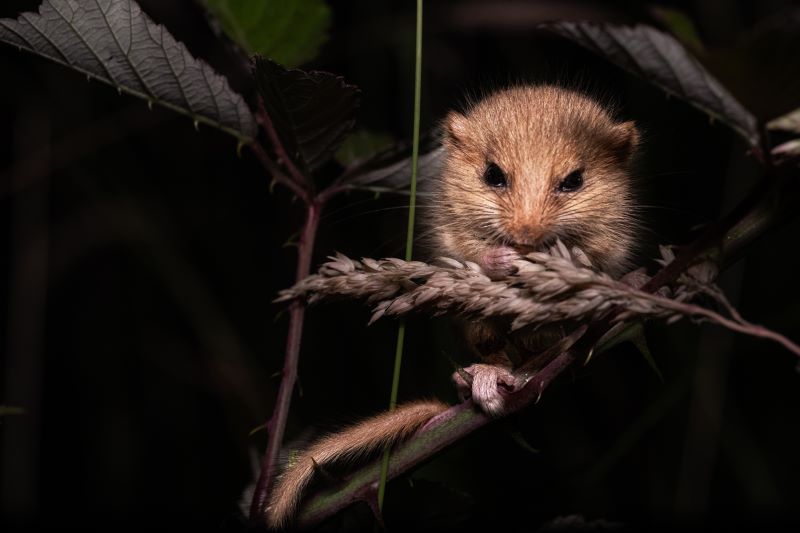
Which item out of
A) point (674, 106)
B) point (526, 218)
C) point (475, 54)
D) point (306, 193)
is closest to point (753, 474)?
point (674, 106)

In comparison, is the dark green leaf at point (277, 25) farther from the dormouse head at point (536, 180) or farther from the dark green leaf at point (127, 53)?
the dormouse head at point (536, 180)

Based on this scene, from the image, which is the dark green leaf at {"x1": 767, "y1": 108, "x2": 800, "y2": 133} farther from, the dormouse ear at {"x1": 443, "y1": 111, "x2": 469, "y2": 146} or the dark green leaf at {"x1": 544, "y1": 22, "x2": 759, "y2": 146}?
the dormouse ear at {"x1": 443, "y1": 111, "x2": 469, "y2": 146}

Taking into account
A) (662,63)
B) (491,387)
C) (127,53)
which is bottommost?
(491,387)

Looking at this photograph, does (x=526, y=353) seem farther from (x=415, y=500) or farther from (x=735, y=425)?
(x=735, y=425)

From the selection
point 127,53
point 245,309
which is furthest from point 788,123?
point 245,309

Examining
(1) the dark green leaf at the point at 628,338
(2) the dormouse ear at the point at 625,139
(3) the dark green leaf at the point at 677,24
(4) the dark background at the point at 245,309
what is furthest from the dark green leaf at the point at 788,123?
(4) the dark background at the point at 245,309

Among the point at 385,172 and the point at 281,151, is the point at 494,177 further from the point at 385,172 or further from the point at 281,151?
the point at 281,151

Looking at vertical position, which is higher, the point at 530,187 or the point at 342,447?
the point at 530,187

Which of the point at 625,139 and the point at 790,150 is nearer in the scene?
the point at 790,150

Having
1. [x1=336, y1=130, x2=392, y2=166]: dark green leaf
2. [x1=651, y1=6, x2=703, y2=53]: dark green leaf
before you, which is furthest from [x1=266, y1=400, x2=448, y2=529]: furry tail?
[x1=651, y1=6, x2=703, y2=53]: dark green leaf
